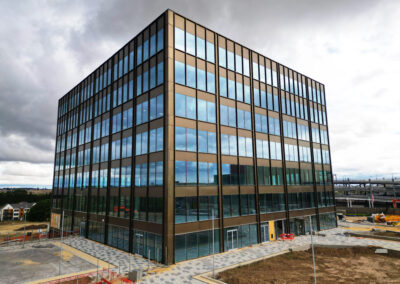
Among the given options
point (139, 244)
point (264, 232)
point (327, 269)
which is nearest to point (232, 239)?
point (264, 232)

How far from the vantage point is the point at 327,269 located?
2564 centimetres

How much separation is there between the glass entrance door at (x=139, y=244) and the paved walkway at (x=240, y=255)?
6181 millimetres

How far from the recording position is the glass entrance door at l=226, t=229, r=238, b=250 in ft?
107

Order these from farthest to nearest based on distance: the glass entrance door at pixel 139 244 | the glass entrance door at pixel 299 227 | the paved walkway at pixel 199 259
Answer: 1. the glass entrance door at pixel 299 227
2. the glass entrance door at pixel 139 244
3. the paved walkway at pixel 199 259

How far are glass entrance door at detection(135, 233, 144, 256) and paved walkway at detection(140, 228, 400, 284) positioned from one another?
618cm

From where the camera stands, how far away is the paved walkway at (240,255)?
22.9 m

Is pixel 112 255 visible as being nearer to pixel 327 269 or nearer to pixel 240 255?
Answer: pixel 240 255

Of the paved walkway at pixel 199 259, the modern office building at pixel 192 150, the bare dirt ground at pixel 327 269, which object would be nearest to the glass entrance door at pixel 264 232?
the modern office building at pixel 192 150

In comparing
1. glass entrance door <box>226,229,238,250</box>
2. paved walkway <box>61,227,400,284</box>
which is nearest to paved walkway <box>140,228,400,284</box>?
paved walkway <box>61,227,400,284</box>

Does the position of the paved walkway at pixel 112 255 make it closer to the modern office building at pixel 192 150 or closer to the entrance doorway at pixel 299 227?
the modern office building at pixel 192 150

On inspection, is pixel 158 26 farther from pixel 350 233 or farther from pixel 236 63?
pixel 350 233

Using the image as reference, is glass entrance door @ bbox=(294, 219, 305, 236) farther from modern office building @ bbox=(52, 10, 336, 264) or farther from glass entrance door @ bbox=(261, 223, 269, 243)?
glass entrance door @ bbox=(261, 223, 269, 243)

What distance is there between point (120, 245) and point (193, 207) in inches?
521

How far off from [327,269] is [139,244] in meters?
21.3
